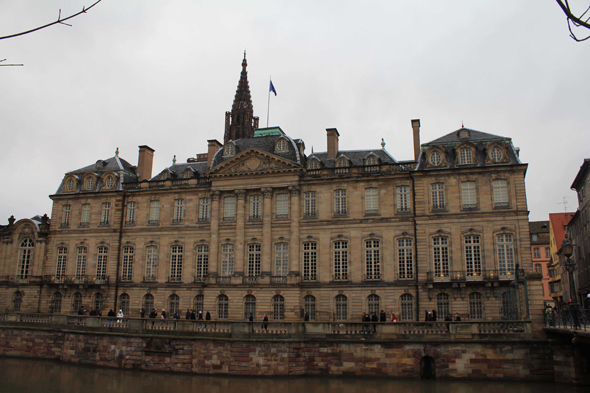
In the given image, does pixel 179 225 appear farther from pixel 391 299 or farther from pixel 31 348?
pixel 391 299

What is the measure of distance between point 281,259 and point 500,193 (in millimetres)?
15366

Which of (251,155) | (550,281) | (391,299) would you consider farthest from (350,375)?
(550,281)

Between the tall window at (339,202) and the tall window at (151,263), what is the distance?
14405mm

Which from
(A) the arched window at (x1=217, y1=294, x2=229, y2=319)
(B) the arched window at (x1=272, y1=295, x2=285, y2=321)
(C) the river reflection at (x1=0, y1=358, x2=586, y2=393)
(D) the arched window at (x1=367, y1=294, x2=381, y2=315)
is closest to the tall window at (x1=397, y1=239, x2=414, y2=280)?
(D) the arched window at (x1=367, y1=294, x2=381, y2=315)

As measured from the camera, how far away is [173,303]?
37344 mm

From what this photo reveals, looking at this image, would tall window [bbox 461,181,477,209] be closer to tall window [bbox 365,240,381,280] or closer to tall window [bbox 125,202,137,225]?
tall window [bbox 365,240,381,280]

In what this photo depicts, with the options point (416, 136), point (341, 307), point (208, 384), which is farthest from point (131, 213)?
point (416, 136)

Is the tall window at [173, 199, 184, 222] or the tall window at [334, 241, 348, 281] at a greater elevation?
the tall window at [173, 199, 184, 222]

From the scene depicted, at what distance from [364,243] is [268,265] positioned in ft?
22.7

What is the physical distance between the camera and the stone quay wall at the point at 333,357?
77.8 ft

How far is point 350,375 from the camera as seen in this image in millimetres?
24750

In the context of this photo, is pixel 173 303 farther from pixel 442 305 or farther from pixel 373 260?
pixel 442 305

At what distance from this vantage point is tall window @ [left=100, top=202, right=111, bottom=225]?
133 feet

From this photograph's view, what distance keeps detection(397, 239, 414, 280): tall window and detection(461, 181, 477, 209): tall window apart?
427cm
